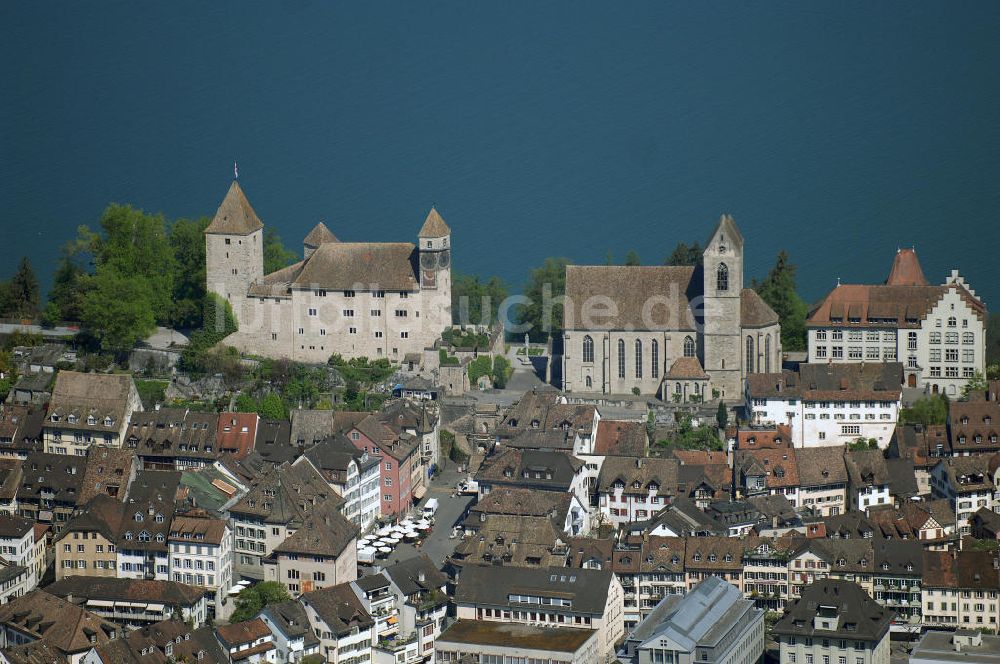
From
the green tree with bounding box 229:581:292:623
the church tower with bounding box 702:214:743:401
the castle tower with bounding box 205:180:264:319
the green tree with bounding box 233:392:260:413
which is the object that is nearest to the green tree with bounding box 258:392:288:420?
the green tree with bounding box 233:392:260:413

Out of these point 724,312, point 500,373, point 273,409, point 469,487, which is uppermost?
point 724,312

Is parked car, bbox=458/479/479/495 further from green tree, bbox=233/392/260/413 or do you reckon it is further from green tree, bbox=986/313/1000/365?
green tree, bbox=986/313/1000/365

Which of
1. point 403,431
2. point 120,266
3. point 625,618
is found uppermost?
point 120,266

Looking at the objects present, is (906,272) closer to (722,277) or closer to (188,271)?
(722,277)

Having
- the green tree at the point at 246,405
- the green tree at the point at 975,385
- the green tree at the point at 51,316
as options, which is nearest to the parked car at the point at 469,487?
the green tree at the point at 246,405

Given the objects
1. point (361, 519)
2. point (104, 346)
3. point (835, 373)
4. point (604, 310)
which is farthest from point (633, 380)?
point (104, 346)

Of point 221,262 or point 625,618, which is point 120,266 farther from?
point 625,618

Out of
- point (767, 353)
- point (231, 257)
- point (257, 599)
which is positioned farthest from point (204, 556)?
point (767, 353)
